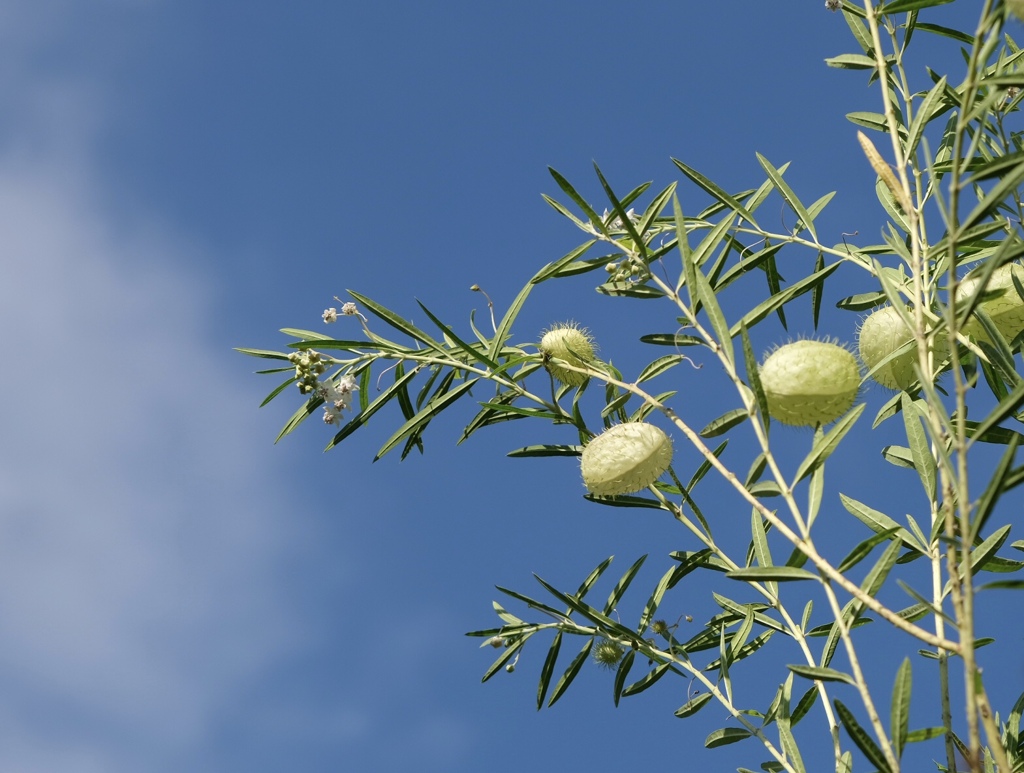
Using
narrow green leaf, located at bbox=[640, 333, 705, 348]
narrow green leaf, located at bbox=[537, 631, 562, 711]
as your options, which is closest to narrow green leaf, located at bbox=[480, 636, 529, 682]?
narrow green leaf, located at bbox=[537, 631, 562, 711]

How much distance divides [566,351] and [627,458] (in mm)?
419

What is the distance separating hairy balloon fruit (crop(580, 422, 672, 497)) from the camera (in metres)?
1.91

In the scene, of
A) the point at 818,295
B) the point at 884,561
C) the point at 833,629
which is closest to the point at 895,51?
the point at 818,295

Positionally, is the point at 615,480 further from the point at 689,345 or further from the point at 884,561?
the point at 884,561

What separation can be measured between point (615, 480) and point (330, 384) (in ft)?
2.58

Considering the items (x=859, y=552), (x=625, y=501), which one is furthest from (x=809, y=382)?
(x=625, y=501)

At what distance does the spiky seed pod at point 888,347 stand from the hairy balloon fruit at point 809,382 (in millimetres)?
249

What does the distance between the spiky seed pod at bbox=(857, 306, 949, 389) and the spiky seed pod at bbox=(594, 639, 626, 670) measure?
83 centimetres

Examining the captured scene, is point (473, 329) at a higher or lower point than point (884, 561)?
higher

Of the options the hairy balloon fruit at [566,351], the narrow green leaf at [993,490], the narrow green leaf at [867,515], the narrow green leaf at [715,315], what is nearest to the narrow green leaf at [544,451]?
the hairy balloon fruit at [566,351]

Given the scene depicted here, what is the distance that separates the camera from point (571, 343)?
7.53ft

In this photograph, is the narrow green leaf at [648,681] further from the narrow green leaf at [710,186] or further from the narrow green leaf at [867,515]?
the narrow green leaf at [710,186]

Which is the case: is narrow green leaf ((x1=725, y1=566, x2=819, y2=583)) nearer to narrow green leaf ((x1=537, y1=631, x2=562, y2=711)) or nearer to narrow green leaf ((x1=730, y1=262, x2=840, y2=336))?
narrow green leaf ((x1=730, y1=262, x2=840, y2=336))

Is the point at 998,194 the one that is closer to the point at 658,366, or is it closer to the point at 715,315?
the point at 715,315
